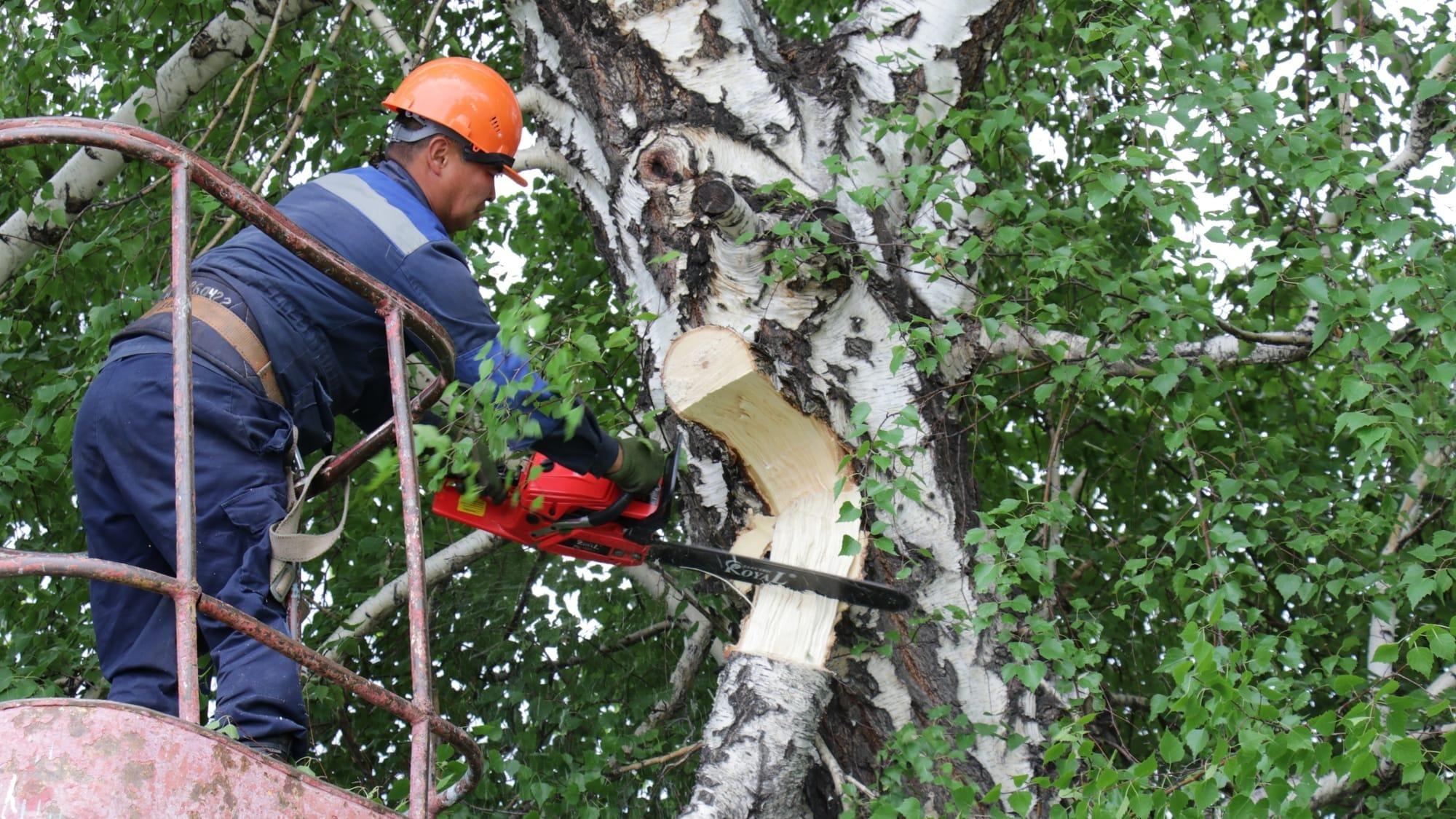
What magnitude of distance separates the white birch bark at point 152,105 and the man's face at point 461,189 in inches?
54.5

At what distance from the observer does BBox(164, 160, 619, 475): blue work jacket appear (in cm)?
312

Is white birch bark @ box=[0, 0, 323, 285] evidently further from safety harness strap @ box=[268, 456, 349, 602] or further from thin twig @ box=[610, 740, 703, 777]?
thin twig @ box=[610, 740, 703, 777]

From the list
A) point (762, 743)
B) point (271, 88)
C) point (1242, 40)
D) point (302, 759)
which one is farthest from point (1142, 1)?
point (271, 88)

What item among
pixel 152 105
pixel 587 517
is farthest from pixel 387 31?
pixel 587 517

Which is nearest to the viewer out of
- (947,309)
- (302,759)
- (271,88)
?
(302,759)

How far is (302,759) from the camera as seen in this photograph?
9.17ft

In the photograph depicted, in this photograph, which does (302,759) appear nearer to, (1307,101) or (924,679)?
(924,679)

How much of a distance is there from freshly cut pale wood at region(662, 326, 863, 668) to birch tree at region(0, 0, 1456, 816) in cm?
2

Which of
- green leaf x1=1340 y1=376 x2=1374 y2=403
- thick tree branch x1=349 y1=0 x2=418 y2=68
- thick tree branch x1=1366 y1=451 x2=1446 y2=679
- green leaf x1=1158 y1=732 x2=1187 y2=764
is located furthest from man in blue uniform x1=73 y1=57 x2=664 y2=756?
thick tree branch x1=1366 y1=451 x2=1446 y2=679

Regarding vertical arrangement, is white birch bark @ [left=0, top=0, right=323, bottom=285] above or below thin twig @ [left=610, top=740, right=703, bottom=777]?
above

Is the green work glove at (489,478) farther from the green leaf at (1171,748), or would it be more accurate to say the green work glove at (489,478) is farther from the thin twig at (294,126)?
the green leaf at (1171,748)

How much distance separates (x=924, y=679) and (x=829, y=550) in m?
0.39

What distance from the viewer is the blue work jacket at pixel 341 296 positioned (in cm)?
312

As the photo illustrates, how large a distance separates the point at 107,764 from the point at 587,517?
189cm
